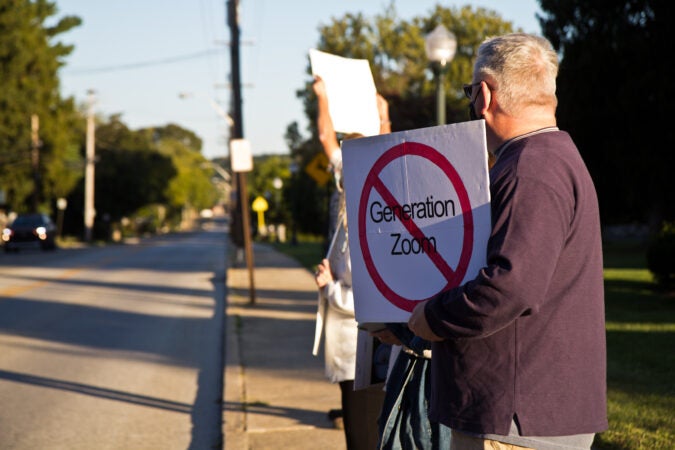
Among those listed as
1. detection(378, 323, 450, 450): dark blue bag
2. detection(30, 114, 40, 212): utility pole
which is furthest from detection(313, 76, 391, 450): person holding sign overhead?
detection(30, 114, 40, 212): utility pole

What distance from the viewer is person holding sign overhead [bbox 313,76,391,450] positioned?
470 centimetres

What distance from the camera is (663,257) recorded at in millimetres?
14602

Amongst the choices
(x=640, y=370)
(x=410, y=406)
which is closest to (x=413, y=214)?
(x=410, y=406)

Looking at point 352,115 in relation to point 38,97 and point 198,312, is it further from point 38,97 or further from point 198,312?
point 38,97

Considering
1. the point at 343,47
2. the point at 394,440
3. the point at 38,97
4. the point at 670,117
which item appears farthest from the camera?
the point at 38,97

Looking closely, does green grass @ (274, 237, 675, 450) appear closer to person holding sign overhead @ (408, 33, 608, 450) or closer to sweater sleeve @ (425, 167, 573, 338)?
person holding sign overhead @ (408, 33, 608, 450)

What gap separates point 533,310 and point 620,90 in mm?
18212

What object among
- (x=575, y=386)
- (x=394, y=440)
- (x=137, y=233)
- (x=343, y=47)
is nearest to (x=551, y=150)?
(x=575, y=386)

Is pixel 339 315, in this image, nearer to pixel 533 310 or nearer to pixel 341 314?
pixel 341 314

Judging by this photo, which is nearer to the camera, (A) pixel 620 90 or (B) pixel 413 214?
(B) pixel 413 214

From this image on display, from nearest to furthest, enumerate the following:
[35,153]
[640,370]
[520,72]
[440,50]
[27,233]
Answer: [520,72]
[640,370]
[440,50]
[27,233]
[35,153]

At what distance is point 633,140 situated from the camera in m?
19.7

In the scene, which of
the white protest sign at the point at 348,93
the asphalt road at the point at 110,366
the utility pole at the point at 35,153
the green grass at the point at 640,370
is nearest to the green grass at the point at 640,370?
the green grass at the point at 640,370

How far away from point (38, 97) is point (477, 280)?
60.5m
